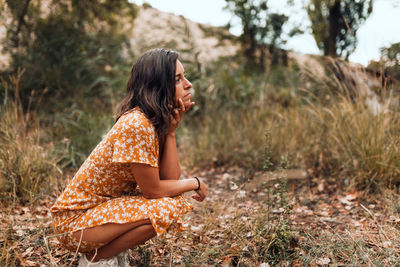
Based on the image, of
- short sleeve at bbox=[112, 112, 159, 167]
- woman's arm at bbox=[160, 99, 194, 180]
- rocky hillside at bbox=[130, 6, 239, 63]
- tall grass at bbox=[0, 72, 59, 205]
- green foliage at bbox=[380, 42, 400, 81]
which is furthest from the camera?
rocky hillside at bbox=[130, 6, 239, 63]

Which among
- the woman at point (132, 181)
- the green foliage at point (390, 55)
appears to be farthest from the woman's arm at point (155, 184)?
the green foliage at point (390, 55)

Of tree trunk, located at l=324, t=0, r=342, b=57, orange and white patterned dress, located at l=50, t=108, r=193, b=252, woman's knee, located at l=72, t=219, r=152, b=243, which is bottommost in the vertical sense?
woman's knee, located at l=72, t=219, r=152, b=243

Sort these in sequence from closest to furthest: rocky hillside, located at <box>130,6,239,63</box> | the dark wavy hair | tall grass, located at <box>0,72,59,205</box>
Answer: the dark wavy hair < tall grass, located at <box>0,72,59,205</box> < rocky hillside, located at <box>130,6,239,63</box>

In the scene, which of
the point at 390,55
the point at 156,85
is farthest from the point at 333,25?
the point at 156,85

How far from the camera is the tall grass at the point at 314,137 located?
10.3 ft

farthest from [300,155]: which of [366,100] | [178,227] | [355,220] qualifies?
[178,227]

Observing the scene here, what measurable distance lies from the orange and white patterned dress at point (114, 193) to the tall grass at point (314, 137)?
88 cm

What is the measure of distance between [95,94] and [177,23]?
81.5 inches

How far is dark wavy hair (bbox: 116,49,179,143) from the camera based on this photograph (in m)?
1.84

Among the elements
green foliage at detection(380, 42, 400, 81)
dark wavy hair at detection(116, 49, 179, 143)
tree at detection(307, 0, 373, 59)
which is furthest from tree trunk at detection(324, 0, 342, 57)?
dark wavy hair at detection(116, 49, 179, 143)

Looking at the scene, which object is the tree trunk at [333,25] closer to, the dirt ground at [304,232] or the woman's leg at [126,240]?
the dirt ground at [304,232]

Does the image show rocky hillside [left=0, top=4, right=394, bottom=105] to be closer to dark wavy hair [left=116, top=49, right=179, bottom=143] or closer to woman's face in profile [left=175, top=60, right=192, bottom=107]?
woman's face in profile [left=175, top=60, right=192, bottom=107]

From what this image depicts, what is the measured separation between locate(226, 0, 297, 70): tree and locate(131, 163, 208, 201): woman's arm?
5.01m

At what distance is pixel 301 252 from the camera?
2.13 m
